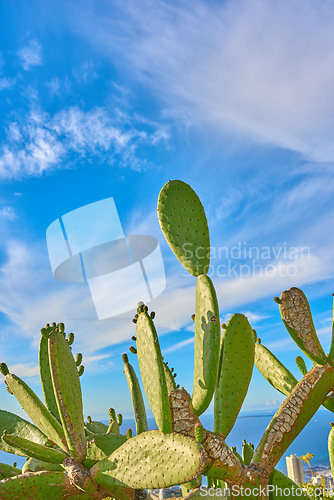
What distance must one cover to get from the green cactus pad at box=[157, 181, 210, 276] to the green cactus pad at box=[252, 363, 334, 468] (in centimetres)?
90

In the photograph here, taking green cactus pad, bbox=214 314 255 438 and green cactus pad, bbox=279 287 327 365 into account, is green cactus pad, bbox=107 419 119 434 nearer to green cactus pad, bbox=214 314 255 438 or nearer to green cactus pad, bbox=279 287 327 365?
green cactus pad, bbox=214 314 255 438

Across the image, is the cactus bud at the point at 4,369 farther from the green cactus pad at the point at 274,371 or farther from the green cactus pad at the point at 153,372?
the green cactus pad at the point at 274,371

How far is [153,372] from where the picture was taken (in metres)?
1.98

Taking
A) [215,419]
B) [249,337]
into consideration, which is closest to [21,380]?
[215,419]

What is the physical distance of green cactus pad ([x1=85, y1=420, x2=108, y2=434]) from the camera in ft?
10.8

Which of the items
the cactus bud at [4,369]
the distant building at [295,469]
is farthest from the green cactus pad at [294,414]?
the distant building at [295,469]

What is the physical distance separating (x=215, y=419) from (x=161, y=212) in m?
1.21

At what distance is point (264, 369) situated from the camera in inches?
118

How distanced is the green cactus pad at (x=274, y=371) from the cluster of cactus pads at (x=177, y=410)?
32 millimetres

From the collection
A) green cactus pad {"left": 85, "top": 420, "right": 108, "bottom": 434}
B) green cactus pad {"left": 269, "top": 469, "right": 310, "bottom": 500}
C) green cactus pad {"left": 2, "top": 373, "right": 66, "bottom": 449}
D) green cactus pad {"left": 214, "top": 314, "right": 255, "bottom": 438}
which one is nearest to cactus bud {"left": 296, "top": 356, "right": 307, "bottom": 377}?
green cactus pad {"left": 214, "top": 314, "right": 255, "bottom": 438}

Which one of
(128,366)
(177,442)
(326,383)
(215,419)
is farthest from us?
(128,366)

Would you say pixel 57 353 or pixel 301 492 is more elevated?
pixel 57 353

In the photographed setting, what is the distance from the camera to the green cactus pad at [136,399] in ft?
8.18

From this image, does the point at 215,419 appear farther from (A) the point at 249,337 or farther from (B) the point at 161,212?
(B) the point at 161,212
